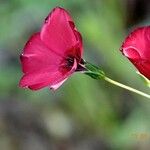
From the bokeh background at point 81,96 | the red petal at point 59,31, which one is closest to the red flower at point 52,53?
the red petal at point 59,31

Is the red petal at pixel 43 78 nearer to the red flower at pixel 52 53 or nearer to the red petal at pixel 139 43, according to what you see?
the red flower at pixel 52 53

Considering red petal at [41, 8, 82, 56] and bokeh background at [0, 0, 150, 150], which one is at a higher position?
red petal at [41, 8, 82, 56]

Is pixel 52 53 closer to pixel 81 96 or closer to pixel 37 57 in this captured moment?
pixel 37 57

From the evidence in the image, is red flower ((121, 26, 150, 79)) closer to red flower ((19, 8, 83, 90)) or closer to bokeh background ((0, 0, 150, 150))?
red flower ((19, 8, 83, 90))

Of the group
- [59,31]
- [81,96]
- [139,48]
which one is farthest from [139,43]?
[81,96]

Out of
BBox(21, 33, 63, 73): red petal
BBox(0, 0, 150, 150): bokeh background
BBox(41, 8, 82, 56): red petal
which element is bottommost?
BBox(0, 0, 150, 150): bokeh background

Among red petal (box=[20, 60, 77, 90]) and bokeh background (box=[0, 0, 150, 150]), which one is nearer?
red petal (box=[20, 60, 77, 90])

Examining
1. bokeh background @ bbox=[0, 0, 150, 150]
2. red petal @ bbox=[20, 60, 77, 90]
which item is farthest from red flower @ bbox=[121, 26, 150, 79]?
bokeh background @ bbox=[0, 0, 150, 150]
